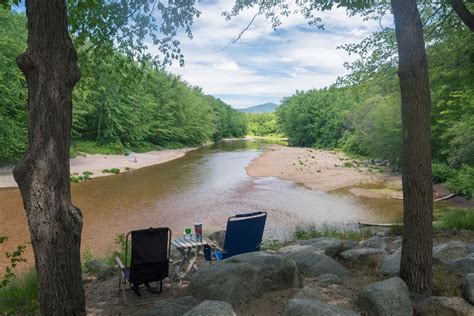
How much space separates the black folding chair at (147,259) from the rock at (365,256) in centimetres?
273

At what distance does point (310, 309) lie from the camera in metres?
3.34

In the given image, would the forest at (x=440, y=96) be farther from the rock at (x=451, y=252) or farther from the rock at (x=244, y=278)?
the rock at (x=244, y=278)

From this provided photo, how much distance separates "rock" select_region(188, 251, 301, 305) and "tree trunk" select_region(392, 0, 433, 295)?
139 cm

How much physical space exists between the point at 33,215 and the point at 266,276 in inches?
97.2

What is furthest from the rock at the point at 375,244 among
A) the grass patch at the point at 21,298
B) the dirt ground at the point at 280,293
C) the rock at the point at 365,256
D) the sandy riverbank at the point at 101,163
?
the sandy riverbank at the point at 101,163

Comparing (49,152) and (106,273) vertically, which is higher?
(49,152)

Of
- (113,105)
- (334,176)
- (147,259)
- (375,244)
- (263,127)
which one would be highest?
(113,105)

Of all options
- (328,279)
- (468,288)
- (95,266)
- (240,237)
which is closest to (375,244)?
(240,237)

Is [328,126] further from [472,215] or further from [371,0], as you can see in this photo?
[371,0]

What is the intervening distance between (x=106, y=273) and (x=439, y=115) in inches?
739

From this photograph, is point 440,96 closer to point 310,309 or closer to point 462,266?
point 462,266

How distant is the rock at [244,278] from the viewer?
4.11m

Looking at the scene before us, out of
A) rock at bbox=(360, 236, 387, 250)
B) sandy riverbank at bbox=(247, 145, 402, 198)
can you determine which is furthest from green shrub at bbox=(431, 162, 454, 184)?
rock at bbox=(360, 236, 387, 250)

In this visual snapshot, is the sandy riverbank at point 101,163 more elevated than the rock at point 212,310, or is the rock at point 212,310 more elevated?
the rock at point 212,310
